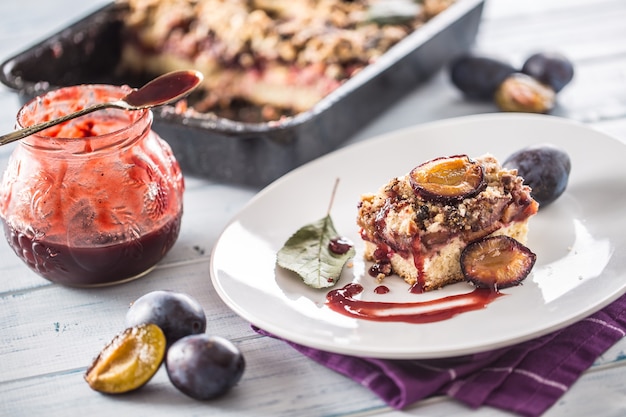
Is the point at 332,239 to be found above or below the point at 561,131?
below

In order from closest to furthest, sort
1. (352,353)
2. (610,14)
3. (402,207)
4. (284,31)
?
(352,353), (402,207), (284,31), (610,14)

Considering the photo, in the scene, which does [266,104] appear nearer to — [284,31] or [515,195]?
[284,31]

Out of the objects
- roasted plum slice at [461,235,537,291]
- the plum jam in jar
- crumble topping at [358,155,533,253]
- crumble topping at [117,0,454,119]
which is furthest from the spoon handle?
crumble topping at [117,0,454,119]

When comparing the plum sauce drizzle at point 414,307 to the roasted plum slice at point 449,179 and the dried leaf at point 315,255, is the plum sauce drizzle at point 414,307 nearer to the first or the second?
the dried leaf at point 315,255

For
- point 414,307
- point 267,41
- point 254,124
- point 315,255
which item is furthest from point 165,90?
point 267,41

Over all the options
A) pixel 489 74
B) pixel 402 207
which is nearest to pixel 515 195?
pixel 402 207

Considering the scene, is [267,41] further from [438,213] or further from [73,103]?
[438,213]

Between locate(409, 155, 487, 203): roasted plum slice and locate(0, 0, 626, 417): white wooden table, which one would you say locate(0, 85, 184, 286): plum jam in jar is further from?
locate(409, 155, 487, 203): roasted plum slice

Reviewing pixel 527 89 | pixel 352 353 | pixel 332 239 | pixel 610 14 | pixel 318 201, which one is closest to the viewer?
pixel 352 353
